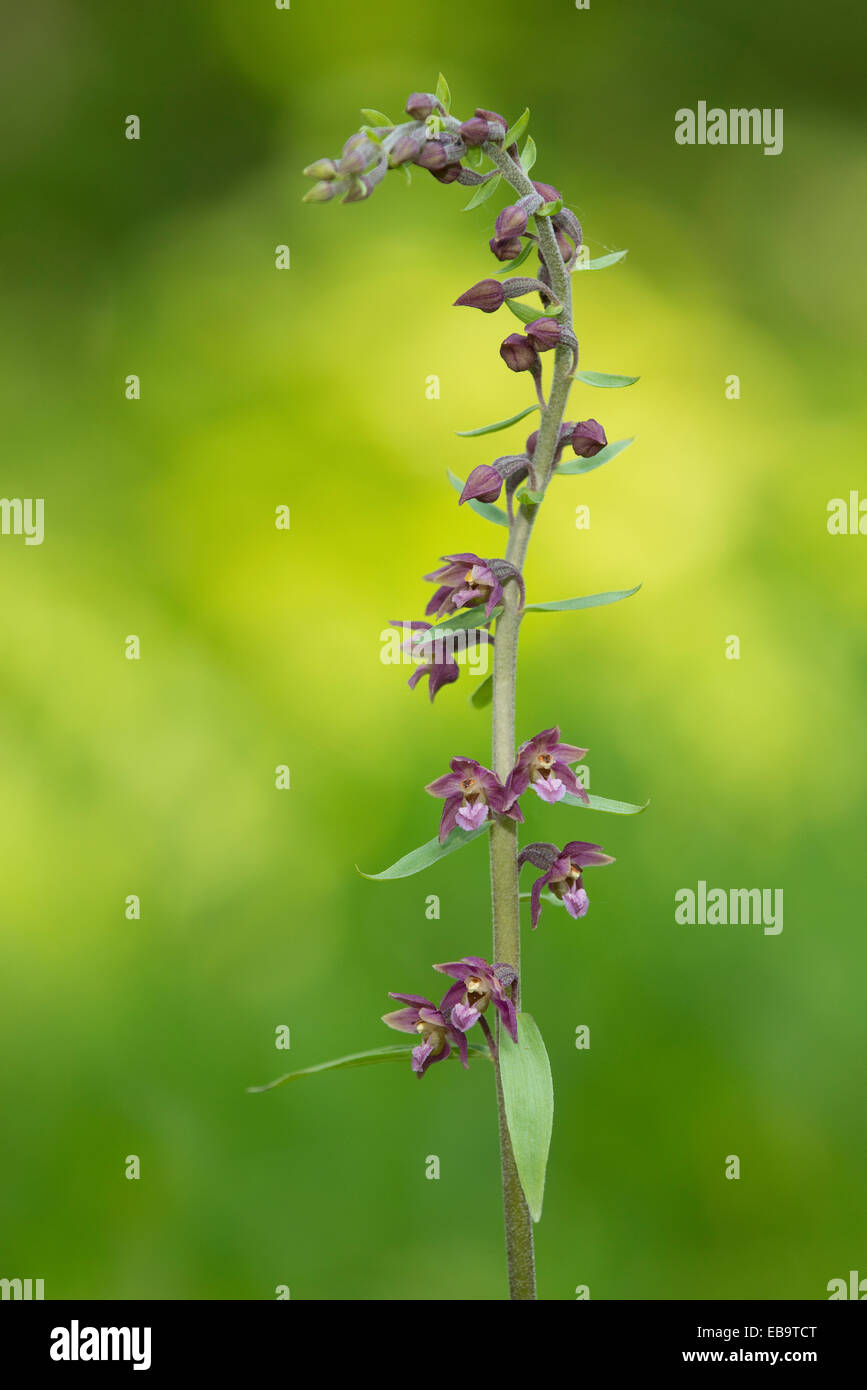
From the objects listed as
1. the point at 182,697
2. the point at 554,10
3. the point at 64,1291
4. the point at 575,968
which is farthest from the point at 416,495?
the point at 64,1291

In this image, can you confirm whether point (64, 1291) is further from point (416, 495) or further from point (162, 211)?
point (162, 211)

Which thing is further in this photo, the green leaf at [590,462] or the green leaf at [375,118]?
the green leaf at [590,462]

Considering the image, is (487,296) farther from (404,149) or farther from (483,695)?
(483,695)

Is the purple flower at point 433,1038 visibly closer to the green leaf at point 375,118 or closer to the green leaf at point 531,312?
the green leaf at point 531,312

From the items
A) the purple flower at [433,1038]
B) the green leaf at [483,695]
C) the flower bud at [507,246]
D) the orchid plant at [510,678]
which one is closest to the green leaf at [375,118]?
the orchid plant at [510,678]

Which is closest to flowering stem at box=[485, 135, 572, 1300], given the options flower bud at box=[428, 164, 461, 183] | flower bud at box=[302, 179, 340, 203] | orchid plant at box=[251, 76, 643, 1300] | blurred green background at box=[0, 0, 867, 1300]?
orchid plant at box=[251, 76, 643, 1300]

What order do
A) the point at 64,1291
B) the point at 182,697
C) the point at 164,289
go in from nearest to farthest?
1. the point at 64,1291
2. the point at 182,697
3. the point at 164,289

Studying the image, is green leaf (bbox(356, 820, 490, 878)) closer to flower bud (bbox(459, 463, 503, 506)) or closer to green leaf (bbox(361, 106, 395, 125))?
flower bud (bbox(459, 463, 503, 506))
